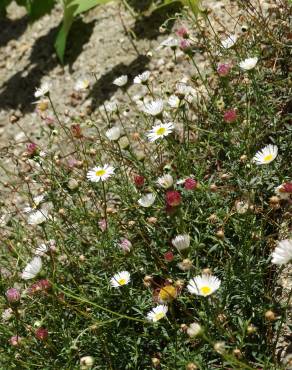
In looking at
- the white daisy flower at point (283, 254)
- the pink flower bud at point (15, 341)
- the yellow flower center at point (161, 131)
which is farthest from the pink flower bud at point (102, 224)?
the white daisy flower at point (283, 254)

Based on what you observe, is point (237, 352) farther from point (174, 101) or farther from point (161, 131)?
point (174, 101)

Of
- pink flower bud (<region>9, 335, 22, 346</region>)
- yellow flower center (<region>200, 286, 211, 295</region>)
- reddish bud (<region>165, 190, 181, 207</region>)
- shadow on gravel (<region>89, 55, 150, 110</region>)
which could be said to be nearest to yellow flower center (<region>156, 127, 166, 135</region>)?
reddish bud (<region>165, 190, 181, 207</region>)

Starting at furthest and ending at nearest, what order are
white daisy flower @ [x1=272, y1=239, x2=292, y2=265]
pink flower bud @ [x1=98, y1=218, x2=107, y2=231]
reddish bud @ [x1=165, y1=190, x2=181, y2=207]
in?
pink flower bud @ [x1=98, y1=218, x2=107, y2=231], reddish bud @ [x1=165, y1=190, x2=181, y2=207], white daisy flower @ [x1=272, y1=239, x2=292, y2=265]

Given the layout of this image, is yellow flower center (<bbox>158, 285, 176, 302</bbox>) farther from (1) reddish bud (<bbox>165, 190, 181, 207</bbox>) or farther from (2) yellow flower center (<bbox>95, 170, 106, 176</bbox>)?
(2) yellow flower center (<bbox>95, 170, 106, 176</bbox>)

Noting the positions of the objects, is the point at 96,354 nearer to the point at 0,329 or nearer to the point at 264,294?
the point at 0,329

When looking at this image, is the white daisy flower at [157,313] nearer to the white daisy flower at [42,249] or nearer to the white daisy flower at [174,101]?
the white daisy flower at [42,249]

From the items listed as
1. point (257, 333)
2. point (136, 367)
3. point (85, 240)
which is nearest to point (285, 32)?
point (85, 240)

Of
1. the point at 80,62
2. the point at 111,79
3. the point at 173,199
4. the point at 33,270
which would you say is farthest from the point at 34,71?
the point at 173,199
